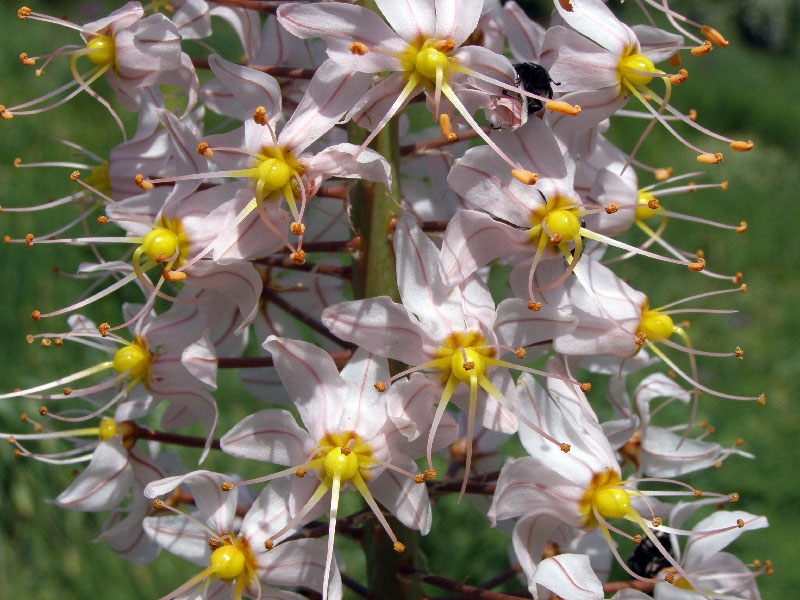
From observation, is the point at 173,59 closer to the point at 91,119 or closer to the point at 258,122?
the point at 258,122

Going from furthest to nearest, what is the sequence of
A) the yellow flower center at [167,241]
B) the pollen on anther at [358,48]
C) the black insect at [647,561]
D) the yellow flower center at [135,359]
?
1. the black insect at [647,561]
2. the yellow flower center at [135,359]
3. the yellow flower center at [167,241]
4. the pollen on anther at [358,48]

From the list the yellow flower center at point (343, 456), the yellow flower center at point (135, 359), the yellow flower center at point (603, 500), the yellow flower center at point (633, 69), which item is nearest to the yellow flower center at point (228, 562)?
the yellow flower center at point (343, 456)

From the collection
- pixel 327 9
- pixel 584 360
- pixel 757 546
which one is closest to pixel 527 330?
pixel 584 360

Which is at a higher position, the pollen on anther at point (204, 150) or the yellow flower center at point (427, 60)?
the yellow flower center at point (427, 60)

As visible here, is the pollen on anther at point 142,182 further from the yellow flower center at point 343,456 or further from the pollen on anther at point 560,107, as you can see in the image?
the pollen on anther at point 560,107

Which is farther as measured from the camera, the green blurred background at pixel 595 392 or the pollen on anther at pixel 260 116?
the green blurred background at pixel 595 392

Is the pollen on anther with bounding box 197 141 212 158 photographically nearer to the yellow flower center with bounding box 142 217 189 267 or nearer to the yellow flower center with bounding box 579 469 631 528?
the yellow flower center with bounding box 142 217 189 267

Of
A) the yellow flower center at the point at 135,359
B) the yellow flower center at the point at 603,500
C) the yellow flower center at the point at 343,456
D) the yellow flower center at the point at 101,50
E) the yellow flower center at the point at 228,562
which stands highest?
the yellow flower center at the point at 101,50

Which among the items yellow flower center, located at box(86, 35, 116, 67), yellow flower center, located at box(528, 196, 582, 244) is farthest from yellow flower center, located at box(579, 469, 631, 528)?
yellow flower center, located at box(86, 35, 116, 67)
